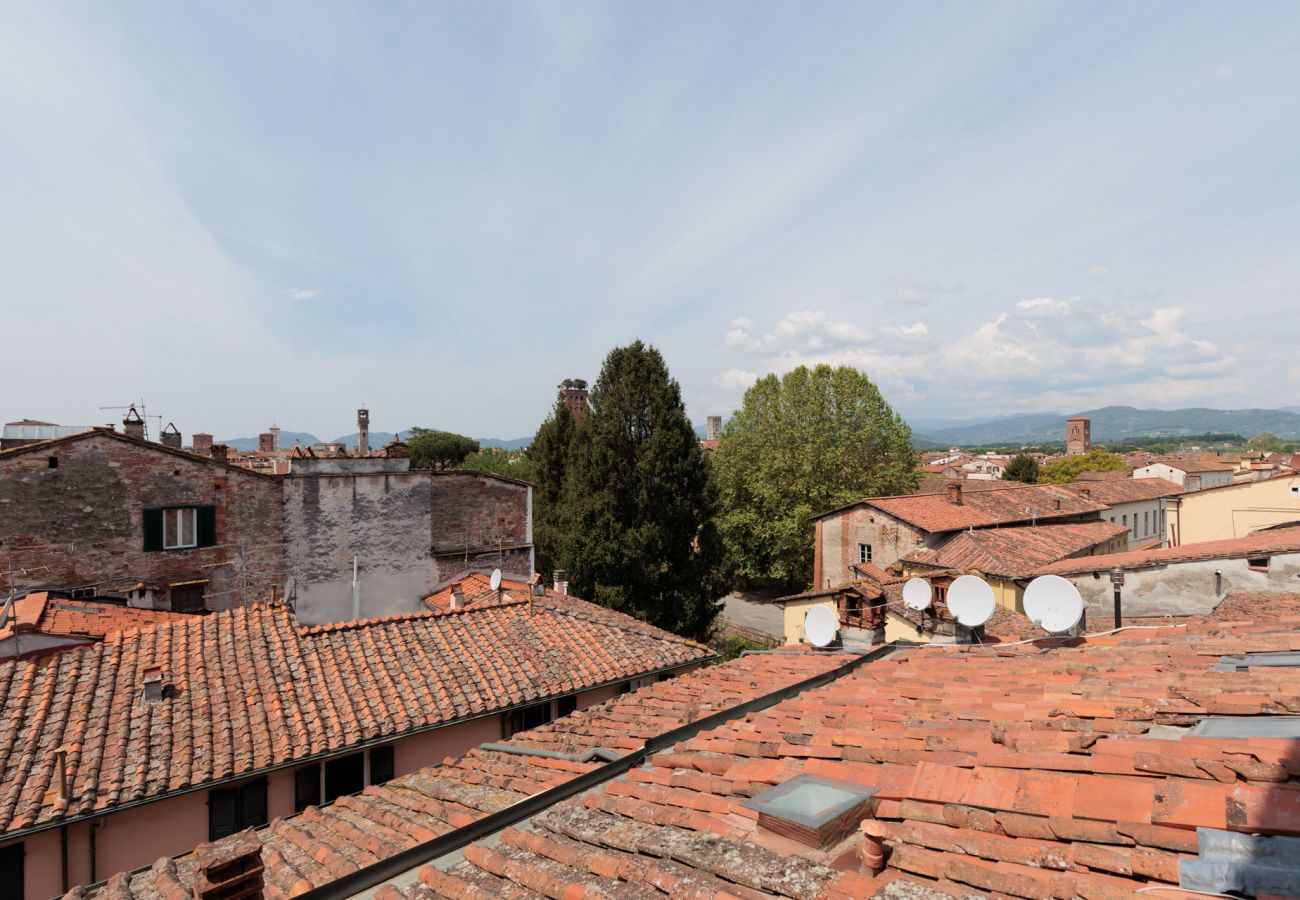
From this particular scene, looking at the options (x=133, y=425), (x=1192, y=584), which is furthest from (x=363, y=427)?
(x=1192, y=584)

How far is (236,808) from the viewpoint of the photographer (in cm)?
880

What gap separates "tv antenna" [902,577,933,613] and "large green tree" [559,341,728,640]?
10.4m

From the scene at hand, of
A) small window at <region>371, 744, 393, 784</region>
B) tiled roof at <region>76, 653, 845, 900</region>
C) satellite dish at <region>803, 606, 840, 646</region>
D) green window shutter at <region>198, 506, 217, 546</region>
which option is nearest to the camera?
tiled roof at <region>76, 653, 845, 900</region>

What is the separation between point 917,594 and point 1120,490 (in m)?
34.4

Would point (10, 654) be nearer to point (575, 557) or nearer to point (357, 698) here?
point (357, 698)

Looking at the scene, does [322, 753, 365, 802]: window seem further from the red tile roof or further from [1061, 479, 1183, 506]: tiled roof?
[1061, 479, 1183, 506]: tiled roof

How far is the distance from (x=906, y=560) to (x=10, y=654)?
24.7 meters

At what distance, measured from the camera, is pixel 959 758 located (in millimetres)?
3779

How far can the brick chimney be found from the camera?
3352 millimetres

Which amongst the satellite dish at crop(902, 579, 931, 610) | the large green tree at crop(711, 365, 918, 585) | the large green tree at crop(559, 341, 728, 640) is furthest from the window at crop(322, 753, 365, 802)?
the large green tree at crop(711, 365, 918, 585)

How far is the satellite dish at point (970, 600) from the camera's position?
10.5 metres

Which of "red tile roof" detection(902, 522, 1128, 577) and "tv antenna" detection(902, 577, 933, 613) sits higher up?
"tv antenna" detection(902, 577, 933, 613)

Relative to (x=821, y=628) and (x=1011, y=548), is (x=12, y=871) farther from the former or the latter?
(x=1011, y=548)

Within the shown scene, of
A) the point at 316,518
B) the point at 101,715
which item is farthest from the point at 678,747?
the point at 316,518
